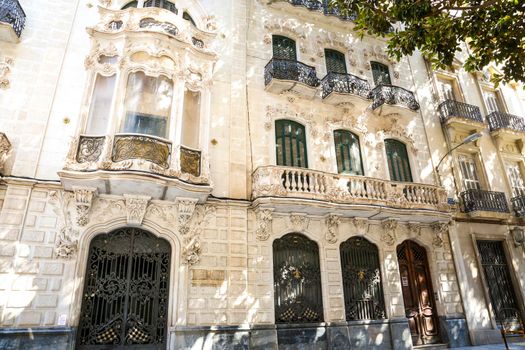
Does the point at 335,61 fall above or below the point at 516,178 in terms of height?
above

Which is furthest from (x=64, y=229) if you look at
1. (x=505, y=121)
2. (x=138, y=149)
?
(x=505, y=121)

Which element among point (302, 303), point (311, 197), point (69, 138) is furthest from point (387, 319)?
point (69, 138)

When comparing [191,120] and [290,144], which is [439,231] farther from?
[191,120]

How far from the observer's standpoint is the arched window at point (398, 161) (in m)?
13.3

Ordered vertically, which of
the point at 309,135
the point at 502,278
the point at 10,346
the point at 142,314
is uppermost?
the point at 309,135

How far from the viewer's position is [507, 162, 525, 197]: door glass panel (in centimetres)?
1499

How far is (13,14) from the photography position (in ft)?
32.6

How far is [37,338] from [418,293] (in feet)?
37.2

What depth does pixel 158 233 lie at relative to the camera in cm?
928

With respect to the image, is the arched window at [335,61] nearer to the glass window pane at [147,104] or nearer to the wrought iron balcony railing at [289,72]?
the wrought iron balcony railing at [289,72]

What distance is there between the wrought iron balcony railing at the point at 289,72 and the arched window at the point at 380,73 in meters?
3.69

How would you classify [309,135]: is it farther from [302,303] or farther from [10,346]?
[10,346]

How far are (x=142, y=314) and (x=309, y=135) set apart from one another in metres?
7.76

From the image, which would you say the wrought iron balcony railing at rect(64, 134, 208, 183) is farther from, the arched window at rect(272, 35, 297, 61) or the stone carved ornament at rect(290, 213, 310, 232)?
the arched window at rect(272, 35, 297, 61)
